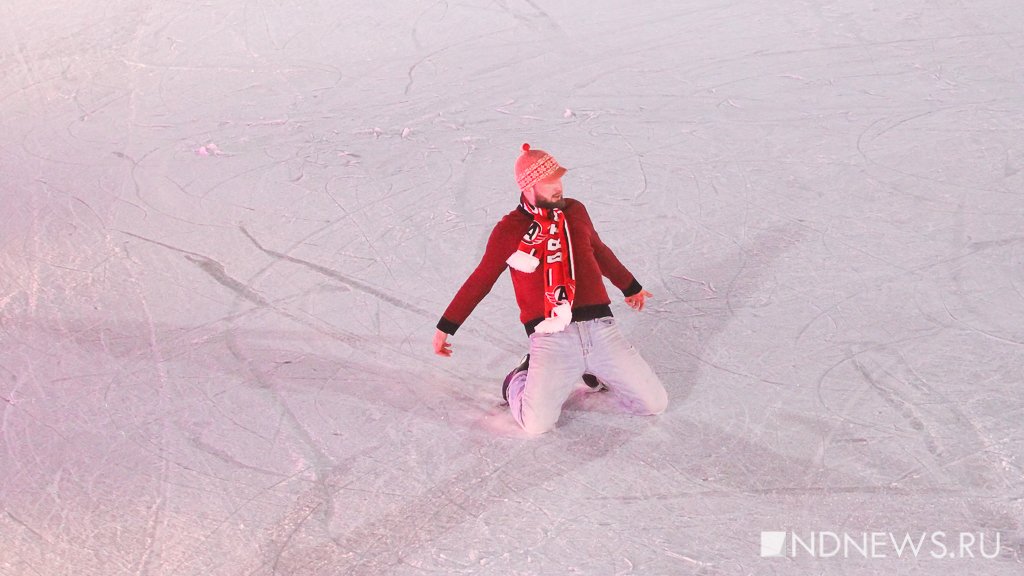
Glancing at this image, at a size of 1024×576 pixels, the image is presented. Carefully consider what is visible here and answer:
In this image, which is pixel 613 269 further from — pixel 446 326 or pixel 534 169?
pixel 446 326

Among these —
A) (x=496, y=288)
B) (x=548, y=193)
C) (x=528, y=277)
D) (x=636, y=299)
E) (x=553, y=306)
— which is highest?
(x=548, y=193)

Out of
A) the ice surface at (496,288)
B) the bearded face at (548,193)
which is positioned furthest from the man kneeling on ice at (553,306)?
the ice surface at (496,288)

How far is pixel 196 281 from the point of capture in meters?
5.06

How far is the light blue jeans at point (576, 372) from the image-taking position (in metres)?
3.86

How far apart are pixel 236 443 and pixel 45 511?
64 cm

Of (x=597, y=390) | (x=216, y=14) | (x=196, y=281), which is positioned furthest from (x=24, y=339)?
(x=216, y=14)

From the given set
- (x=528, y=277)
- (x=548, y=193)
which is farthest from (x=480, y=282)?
(x=548, y=193)

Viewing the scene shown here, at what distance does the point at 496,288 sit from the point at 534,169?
4.34 ft

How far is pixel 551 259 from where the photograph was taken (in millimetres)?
3803

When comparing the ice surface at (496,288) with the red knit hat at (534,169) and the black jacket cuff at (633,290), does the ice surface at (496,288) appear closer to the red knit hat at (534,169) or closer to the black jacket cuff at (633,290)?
the black jacket cuff at (633,290)

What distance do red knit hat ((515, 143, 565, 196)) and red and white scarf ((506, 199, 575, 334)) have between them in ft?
0.35

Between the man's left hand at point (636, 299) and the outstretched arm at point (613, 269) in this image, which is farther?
the man's left hand at point (636, 299)

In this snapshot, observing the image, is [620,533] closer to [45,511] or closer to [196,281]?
[45,511]

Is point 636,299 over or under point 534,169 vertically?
under
